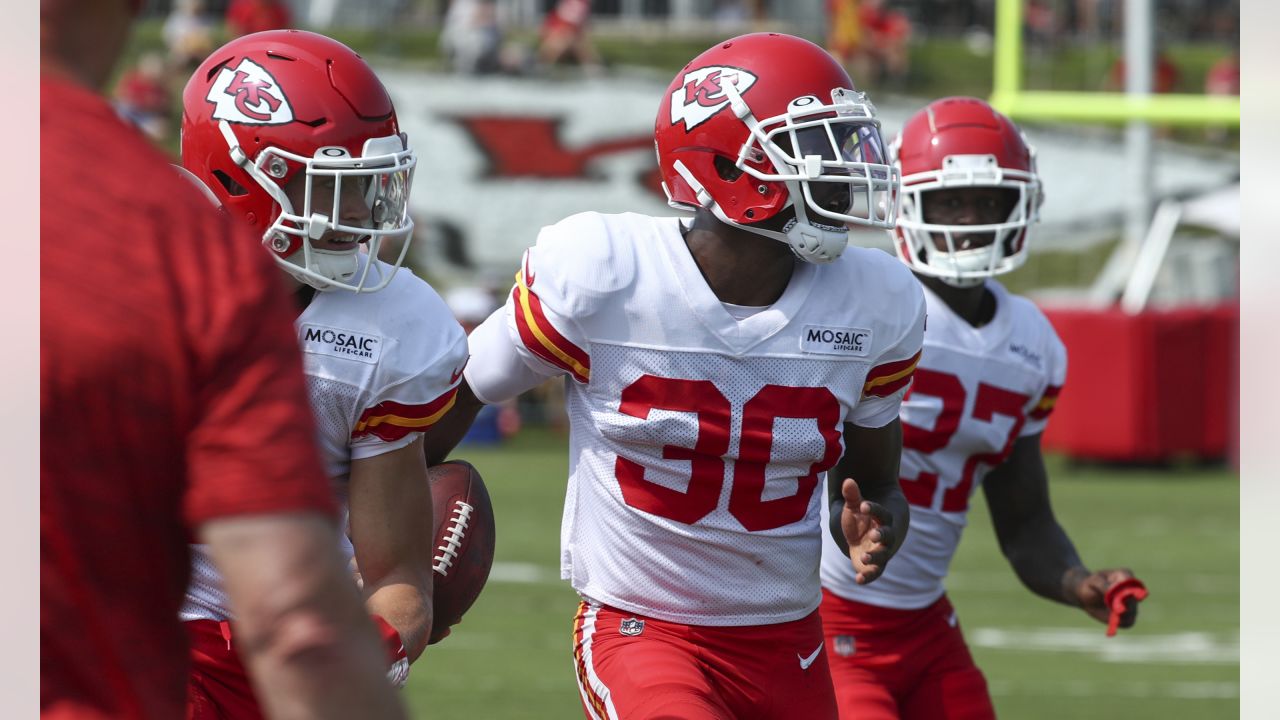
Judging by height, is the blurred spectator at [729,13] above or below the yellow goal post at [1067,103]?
below

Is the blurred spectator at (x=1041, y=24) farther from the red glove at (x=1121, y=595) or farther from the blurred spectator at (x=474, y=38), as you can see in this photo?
the red glove at (x=1121, y=595)

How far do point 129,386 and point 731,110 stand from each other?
6.28 feet

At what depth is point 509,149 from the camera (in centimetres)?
1823

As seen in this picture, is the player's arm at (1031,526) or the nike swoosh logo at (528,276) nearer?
the nike swoosh logo at (528,276)

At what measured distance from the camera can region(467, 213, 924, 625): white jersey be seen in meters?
3.11

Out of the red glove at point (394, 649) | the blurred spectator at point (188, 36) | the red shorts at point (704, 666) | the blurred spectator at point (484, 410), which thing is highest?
the red glove at point (394, 649)

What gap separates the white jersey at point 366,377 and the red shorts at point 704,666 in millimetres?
540

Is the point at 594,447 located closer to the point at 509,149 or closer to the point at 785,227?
the point at 785,227

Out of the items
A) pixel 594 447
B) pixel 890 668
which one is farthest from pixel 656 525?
pixel 890 668

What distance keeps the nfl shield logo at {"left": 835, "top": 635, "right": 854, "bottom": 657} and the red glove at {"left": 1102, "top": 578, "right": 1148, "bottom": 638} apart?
22.1 inches

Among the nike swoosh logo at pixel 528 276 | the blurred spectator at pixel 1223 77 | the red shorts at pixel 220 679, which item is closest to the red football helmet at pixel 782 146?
the nike swoosh logo at pixel 528 276

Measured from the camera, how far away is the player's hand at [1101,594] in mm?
3680

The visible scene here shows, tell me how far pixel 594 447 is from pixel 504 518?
23.1ft

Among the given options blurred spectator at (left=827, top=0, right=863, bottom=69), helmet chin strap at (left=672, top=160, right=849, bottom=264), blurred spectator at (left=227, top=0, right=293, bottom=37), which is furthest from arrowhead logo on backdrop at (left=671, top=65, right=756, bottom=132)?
blurred spectator at (left=827, top=0, right=863, bottom=69)
